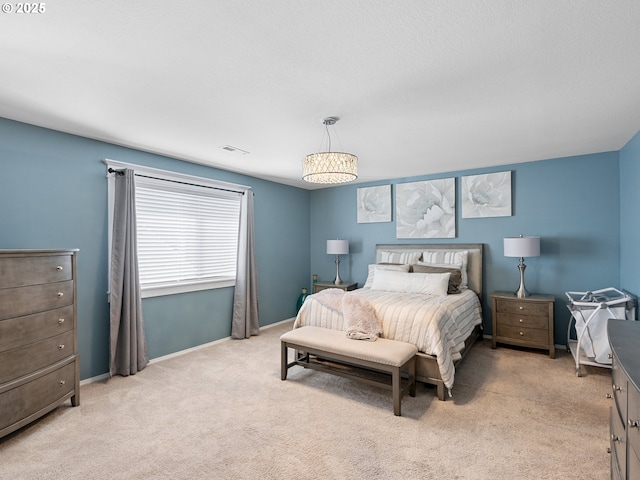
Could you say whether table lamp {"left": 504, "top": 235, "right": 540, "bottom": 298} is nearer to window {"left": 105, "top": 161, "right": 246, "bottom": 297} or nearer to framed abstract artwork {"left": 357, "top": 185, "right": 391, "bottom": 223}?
framed abstract artwork {"left": 357, "top": 185, "right": 391, "bottom": 223}

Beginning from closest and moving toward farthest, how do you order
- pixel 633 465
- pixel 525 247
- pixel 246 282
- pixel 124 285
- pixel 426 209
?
pixel 633 465 → pixel 124 285 → pixel 525 247 → pixel 246 282 → pixel 426 209

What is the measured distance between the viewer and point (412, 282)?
164 inches

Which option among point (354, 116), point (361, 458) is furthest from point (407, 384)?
point (354, 116)

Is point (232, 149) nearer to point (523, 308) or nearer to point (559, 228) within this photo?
point (523, 308)

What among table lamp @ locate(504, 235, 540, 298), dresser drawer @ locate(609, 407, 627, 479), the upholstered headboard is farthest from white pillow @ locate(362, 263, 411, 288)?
dresser drawer @ locate(609, 407, 627, 479)

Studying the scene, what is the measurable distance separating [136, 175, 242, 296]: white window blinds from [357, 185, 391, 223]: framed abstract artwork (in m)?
2.06

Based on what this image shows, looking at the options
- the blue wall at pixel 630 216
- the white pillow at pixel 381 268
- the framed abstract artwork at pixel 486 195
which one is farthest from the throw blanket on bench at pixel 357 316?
the blue wall at pixel 630 216

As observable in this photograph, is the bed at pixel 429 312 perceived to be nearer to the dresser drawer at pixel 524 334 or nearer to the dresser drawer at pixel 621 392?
the dresser drawer at pixel 524 334

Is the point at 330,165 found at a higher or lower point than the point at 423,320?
higher

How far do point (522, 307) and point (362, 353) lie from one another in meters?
2.39

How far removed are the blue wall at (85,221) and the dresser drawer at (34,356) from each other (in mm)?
548

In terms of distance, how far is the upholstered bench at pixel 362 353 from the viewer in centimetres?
260

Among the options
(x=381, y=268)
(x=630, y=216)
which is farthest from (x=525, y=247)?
(x=381, y=268)

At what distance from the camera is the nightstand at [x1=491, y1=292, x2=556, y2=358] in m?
3.79
